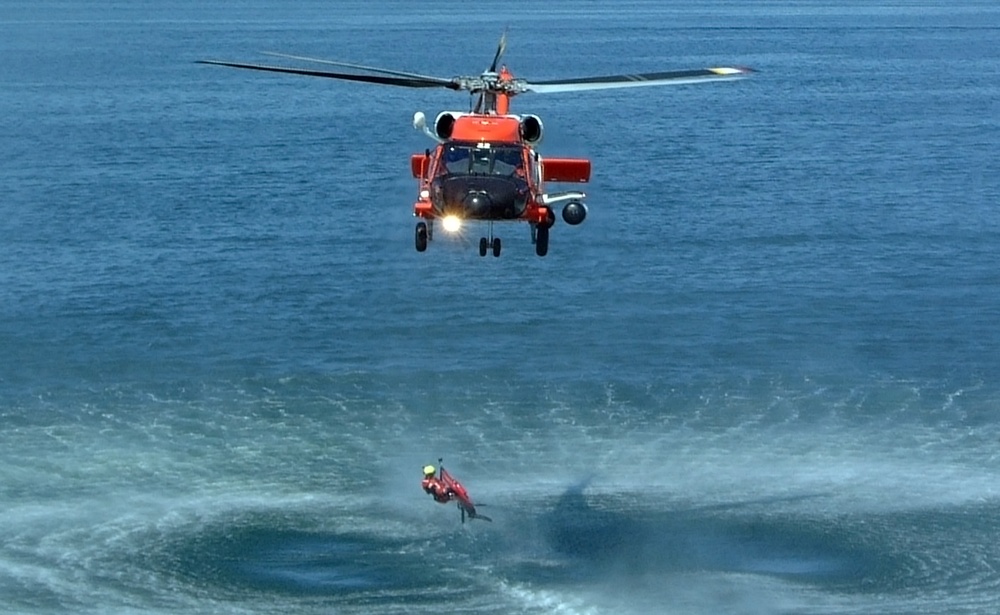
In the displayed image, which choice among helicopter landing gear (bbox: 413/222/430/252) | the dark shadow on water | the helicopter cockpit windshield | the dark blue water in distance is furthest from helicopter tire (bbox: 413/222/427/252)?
the dark shadow on water

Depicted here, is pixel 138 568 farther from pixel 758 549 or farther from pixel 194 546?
pixel 758 549

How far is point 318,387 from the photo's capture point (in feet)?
223

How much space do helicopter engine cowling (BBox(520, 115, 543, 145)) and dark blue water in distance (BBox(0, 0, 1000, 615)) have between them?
1747cm

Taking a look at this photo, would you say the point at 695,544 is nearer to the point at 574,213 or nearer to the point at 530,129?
the point at 574,213

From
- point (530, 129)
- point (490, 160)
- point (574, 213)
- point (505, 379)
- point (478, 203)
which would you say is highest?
point (530, 129)

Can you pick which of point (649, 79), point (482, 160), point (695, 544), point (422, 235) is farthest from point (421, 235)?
point (695, 544)

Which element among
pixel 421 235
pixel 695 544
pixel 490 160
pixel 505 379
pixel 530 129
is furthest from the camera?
pixel 505 379

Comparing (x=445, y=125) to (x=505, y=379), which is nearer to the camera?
(x=445, y=125)

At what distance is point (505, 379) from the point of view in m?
68.4

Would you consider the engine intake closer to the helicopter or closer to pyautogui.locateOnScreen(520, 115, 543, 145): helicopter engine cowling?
the helicopter

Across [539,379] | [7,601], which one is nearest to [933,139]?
[539,379]

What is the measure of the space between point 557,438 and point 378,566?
11.5 meters

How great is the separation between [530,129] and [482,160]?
2174 millimetres

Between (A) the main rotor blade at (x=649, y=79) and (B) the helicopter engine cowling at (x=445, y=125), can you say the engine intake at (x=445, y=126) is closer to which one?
(B) the helicopter engine cowling at (x=445, y=125)
